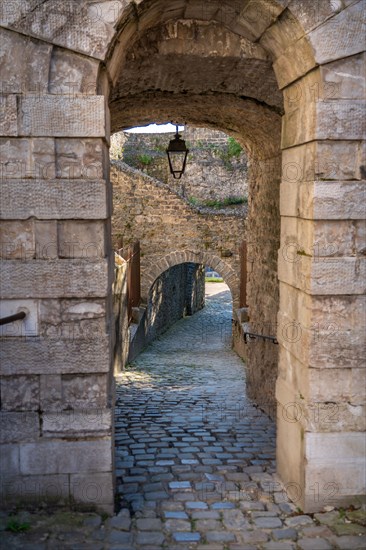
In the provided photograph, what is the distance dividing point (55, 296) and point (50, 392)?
0.67 metres

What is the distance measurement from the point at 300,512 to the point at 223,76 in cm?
383

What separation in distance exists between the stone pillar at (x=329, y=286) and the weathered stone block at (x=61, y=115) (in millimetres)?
1499

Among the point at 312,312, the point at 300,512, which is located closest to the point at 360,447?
the point at 300,512

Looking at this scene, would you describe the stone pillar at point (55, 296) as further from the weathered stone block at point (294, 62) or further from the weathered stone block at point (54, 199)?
the weathered stone block at point (294, 62)

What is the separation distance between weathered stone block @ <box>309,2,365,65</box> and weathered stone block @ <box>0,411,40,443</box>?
3.14 metres

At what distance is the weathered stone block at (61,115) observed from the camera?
3.66m

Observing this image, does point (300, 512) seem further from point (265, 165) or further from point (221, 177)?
point (221, 177)

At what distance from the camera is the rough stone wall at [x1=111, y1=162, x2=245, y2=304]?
14570 millimetres

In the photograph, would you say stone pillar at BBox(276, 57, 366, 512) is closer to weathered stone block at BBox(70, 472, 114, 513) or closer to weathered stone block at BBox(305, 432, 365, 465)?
weathered stone block at BBox(305, 432, 365, 465)

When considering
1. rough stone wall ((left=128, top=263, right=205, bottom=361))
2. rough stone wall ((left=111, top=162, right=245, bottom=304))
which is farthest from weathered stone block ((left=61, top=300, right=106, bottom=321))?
rough stone wall ((left=111, top=162, right=245, bottom=304))

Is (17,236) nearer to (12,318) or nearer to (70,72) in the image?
(12,318)

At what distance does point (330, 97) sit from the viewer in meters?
3.85

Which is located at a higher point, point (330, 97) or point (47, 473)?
point (330, 97)

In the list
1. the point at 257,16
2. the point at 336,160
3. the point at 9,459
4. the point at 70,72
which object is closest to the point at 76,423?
the point at 9,459
